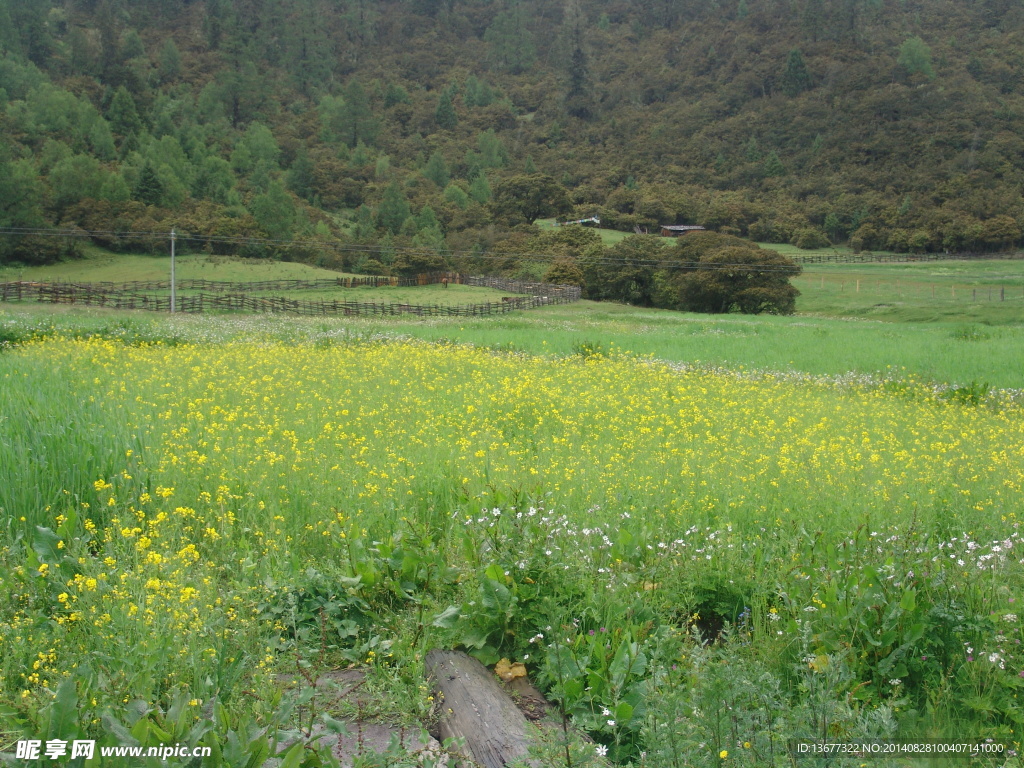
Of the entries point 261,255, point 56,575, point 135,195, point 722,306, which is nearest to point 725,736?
point 56,575

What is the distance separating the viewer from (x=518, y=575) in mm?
4375

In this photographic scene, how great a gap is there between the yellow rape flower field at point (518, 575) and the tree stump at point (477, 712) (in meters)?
0.12

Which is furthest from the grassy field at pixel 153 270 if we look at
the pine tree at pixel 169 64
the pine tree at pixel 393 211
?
the pine tree at pixel 169 64

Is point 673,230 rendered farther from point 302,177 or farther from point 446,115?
point 446,115

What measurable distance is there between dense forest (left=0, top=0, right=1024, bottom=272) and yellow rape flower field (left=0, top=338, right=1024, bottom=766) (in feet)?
202

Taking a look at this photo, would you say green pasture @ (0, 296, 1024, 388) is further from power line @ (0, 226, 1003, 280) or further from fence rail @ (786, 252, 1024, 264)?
fence rail @ (786, 252, 1024, 264)

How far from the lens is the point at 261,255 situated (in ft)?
253

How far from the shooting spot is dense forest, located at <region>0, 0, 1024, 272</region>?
93438 mm

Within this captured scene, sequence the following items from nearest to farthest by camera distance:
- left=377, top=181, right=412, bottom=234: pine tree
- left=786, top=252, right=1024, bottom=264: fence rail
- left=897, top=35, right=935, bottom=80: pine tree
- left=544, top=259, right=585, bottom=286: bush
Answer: left=544, top=259, right=585, bottom=286: bush < left=786, top=252, right=1024, bottom=264: fence rail < left=377, top=181, right=412, bottom=234: pine tree < left=897, top=35, right=935, bottom=80: pine tree

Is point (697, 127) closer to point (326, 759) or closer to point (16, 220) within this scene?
point (16, 220)

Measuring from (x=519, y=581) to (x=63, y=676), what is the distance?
232cm

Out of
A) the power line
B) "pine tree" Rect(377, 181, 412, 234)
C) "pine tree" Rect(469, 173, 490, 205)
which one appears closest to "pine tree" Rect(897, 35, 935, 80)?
"pine tree" Rect(469, 173, 490, 205)

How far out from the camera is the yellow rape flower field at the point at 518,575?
3.30 meters

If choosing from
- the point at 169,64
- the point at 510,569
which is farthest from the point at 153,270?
the point at 169,64
